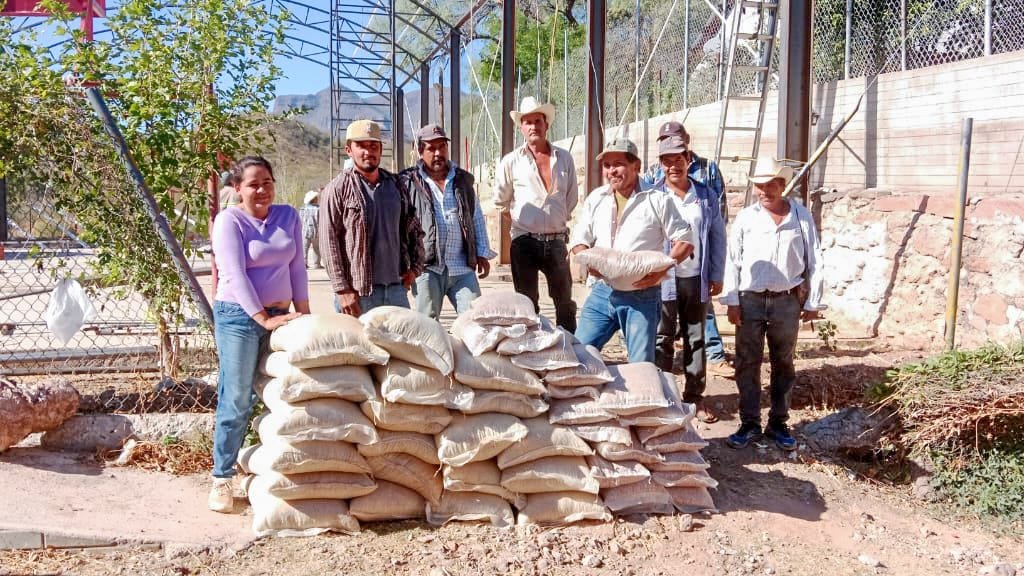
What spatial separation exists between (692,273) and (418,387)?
2.40 m

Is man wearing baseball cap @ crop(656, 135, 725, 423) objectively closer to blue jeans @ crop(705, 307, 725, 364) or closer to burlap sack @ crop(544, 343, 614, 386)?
blue jeans @ crop(705, 307, 725, 364)

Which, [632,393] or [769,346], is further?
[769,346]

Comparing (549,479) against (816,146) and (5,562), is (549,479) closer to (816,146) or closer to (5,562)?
(5,562)

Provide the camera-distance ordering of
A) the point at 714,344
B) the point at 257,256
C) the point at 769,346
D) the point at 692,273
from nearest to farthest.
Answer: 1. the point at 257,256
2. the point at 769,346
3. the point at 692,273
4. the point at 714,344

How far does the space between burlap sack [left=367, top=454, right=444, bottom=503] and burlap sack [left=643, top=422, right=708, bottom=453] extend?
105cm

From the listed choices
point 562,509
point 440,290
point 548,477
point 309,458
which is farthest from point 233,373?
point 562,509

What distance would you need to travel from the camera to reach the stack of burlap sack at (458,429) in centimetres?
393

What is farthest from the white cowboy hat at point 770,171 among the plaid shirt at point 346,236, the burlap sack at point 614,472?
the plaid shirt at point 346,236

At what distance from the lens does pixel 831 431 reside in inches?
216

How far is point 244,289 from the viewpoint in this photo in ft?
13.6

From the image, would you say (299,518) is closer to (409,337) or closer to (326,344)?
(326,344)

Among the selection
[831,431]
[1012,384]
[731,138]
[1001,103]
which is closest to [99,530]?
[831,431]

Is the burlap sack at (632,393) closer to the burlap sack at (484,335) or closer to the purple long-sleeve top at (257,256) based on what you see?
the burlap sack at (484,335)

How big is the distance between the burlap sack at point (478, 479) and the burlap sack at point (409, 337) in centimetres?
51
